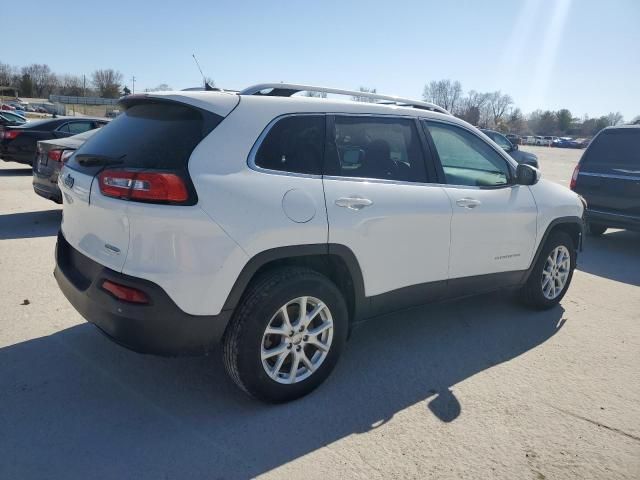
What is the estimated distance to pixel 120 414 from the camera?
2891 mm

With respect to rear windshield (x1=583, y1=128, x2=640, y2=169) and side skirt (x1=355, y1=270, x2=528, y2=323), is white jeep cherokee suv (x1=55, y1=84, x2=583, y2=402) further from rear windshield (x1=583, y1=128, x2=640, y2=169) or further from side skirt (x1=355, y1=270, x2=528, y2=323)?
rear windshield (x1=583, y1=128, x2=640, y2=169)

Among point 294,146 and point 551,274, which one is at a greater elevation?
point 294,146

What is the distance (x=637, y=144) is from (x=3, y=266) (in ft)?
29.0

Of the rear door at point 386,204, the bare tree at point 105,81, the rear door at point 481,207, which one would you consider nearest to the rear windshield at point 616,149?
the rear door at point 481,207

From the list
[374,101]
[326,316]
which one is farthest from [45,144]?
[326,316]

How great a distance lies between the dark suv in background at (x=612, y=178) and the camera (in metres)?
7.60

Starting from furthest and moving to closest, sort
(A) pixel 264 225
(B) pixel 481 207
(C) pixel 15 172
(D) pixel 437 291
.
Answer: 1. (C) pixel 15 172
2. (B) pixel 481 207
3. (D) pixel 437 291
4. (A) pixel 264 225

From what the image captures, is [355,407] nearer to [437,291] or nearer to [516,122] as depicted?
[437,291]

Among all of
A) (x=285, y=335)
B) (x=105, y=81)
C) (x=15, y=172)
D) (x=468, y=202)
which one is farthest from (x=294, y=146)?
(x=105, y=81)

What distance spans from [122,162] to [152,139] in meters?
0.21

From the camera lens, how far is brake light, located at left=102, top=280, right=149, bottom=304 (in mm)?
2576

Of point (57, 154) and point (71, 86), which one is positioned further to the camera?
point (71, 86)

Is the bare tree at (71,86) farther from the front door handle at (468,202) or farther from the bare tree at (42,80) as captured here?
the front door handle at (468,202)

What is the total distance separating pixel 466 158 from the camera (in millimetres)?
4316
